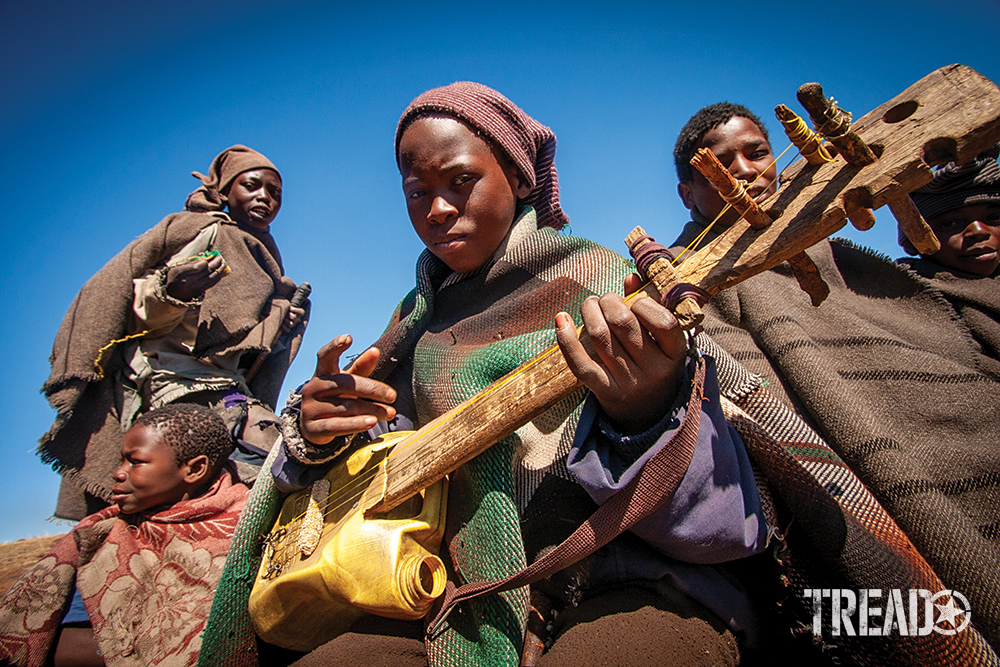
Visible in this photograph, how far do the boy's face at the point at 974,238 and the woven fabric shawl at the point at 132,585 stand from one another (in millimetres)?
3648

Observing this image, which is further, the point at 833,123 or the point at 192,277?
the point at 192,277

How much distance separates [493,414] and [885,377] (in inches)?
64.5

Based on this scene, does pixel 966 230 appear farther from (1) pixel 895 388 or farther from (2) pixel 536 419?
(2) pixel 536 419

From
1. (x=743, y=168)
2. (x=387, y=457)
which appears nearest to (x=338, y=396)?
(x=387, y=457)

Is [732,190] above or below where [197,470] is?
above

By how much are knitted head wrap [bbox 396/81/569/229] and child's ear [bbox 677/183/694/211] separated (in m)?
0.88

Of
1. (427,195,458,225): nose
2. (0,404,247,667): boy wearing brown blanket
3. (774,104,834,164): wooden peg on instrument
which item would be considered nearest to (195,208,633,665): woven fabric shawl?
(427,195,458,225): nose

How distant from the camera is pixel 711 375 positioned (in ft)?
4.07

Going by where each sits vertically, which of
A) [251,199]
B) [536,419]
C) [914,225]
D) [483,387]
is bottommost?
[536,419]

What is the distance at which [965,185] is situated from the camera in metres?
2.56

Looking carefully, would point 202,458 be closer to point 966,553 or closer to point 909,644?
point 909,644

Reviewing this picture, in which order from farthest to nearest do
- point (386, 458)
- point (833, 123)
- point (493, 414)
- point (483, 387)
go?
point (483, 387)
point (386, 458)
point (493, 414)
point (833, 123)

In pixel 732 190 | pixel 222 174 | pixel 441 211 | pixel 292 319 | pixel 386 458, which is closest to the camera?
pixel 732 190

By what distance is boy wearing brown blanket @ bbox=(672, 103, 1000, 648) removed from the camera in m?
1.56
